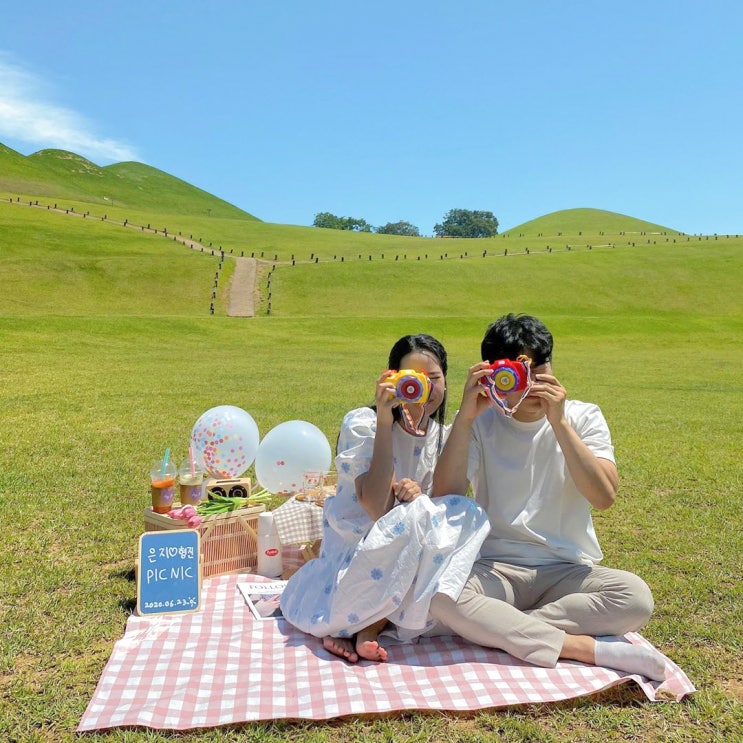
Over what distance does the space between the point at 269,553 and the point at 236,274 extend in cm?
4639

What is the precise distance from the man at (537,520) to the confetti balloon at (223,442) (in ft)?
8.54

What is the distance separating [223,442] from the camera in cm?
568

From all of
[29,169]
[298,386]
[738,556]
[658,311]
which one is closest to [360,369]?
[298,386]

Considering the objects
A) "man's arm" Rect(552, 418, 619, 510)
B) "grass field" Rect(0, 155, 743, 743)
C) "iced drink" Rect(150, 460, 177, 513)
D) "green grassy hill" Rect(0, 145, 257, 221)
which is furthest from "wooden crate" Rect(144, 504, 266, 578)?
"green grassy hill" Rect(0, 145, 257, 221)

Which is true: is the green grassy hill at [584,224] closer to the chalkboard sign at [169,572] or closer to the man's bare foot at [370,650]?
the chalkboard sign at [169,572]

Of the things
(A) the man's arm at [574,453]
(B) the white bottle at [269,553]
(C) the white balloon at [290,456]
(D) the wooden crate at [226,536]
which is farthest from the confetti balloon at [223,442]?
(A) the man's arm at [574,453]

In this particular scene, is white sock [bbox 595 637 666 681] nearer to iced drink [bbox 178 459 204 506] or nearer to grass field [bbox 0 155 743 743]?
grass field [bbox 0 155 743 743]

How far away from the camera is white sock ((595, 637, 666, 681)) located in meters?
3.21

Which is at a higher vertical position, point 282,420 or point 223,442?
point 223,442

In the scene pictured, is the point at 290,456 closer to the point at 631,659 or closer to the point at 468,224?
the point at 631,659

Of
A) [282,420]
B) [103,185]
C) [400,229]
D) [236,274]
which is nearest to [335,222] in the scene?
[400,229]

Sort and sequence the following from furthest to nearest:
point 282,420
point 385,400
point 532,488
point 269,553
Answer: point 282,420 < point 269,553 < point 532,488 < point 385,400

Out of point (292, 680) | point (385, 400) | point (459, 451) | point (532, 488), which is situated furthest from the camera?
point (532, 488)

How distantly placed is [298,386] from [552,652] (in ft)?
41.6
